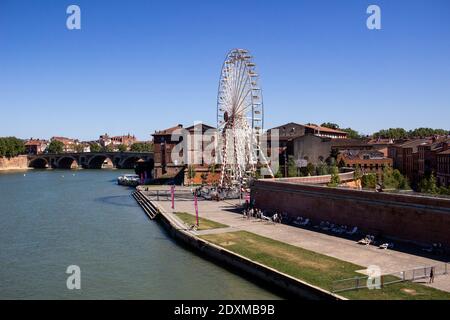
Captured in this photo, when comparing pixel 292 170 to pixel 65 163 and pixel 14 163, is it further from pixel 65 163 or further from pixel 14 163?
pixel 14 163

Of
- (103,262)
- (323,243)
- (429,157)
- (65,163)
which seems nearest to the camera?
(103,262)

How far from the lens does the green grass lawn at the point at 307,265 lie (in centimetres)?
2094

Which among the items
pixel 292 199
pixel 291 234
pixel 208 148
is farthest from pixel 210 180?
pixel 291 234

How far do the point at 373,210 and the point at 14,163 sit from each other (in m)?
162

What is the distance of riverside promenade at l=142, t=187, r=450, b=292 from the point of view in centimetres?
2573

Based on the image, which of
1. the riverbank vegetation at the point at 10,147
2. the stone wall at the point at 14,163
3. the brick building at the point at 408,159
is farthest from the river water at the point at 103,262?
the stone wall at the point at 14,163

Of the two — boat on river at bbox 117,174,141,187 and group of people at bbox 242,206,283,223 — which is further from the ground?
boat on river at bbox 117,174,141,187

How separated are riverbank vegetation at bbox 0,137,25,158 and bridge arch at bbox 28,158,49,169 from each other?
5.81 m

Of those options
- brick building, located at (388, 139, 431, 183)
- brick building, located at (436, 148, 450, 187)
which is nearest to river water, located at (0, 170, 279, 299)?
brick building, located at (436, 148, 450, 187)

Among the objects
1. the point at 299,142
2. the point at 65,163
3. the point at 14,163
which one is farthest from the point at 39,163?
the point at 299,142

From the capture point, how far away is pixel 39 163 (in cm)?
17938

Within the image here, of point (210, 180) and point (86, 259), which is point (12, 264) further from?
point (210, 180)

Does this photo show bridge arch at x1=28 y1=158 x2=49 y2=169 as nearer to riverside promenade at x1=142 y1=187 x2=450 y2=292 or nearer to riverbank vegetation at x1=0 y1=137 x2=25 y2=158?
riverbank vegetation at x1=0 y1=137 x2=25 y2=158

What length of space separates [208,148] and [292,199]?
172ft
